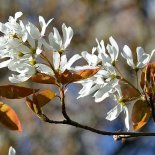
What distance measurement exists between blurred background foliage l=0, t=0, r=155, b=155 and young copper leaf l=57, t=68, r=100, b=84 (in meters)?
1.97

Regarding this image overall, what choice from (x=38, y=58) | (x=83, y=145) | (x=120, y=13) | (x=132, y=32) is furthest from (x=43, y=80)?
(x=120, y=13)

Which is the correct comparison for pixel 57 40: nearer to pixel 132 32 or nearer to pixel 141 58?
pixel 141 58

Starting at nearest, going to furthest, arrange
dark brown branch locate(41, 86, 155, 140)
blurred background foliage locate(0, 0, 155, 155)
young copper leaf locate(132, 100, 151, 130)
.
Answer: dark brown branch locate(41, 86, 155, 140)
young copper leaf locate(132, 100, 151, 130)
blurred background foliage locate(0, 0, 155, 155)

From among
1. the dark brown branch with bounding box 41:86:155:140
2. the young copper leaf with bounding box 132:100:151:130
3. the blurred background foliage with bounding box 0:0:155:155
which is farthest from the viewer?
the blurred background foliage with bounding box 0:0:155:155

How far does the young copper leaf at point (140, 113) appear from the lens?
815 mm


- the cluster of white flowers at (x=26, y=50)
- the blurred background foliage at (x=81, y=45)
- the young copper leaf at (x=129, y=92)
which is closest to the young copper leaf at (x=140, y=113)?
the young copper leaf at (x=129, y=92)

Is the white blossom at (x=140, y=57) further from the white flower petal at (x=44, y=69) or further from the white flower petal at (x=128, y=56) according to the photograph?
the white flower petal at (x=44, y=69)

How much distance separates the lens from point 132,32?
369 centimetres

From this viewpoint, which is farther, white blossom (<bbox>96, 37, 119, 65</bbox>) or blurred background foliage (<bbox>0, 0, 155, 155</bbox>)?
blurred background foliage (<bbox>0, 0, 155, 155</bbox>)

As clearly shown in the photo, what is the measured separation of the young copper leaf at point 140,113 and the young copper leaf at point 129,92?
0.02m

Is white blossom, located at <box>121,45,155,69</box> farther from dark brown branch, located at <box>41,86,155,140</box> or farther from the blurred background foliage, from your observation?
the blurred background foliage

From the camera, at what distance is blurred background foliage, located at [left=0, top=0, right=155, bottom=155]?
318 cm

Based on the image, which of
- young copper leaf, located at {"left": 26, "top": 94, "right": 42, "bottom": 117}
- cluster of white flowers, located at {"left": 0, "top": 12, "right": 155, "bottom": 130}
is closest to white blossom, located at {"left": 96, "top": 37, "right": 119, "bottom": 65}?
cluster of white flowers, located at {"left": 0, "top": 12, "right": 155, "bottom": 130}

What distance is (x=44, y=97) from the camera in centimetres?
80
